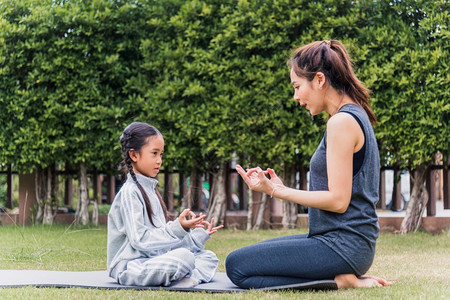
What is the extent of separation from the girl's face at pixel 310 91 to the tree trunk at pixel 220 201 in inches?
215

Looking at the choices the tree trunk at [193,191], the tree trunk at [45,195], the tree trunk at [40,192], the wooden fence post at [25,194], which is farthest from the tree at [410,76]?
the wooden fence post at [25,194]

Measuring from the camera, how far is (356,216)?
11.9ft

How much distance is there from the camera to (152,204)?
13.8 ft

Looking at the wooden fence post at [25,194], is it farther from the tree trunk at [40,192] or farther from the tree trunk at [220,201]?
the tree trunk at [220,201]

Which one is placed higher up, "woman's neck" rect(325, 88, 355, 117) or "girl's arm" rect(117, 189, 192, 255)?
"woman's neck" rect(325, 88, 355, 117)

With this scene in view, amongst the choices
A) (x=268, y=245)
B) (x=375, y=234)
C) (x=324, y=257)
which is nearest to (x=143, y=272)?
(x=268, y=245)

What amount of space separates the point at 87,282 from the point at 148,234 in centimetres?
62

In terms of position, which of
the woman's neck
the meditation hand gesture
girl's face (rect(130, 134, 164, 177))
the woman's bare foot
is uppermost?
the woman's neck

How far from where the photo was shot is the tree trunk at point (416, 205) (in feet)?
27.5

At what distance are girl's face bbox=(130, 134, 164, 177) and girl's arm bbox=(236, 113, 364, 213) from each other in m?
0.91

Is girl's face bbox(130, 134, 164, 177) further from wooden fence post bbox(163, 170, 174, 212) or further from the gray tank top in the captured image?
wooden fence post bbox(163, 170, 174, 212)

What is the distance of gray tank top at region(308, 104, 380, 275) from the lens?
360 cm

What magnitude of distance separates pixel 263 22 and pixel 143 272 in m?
5.36

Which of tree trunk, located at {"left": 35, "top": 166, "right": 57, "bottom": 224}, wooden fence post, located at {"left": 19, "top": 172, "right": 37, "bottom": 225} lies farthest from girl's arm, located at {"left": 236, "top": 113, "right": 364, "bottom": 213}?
wooden fence post, located at {"left": 19, "top": 172, "right": 37, "bottom": 225}
